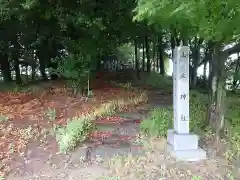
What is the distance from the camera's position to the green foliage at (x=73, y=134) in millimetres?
5225

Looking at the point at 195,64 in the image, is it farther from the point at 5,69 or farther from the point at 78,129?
the point at 78,129

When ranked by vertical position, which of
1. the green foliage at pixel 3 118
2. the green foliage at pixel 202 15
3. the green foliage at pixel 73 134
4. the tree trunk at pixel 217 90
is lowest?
the green foliage at pixel 73 134

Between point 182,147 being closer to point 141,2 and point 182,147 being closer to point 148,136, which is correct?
point 148,136

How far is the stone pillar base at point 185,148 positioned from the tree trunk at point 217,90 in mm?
733

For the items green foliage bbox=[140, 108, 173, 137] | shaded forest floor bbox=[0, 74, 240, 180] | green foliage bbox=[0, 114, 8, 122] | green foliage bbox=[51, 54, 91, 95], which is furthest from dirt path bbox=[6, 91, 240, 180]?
green foliage bbox=[51, 54, 91, 95]

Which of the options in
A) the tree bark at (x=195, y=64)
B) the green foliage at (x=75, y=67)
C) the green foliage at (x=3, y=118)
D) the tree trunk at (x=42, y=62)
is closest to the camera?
the green foliage at (x=3, y=118)

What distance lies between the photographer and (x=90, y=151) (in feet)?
17.2

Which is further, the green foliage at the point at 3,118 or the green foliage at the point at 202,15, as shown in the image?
the green foliage at the point at 3,118

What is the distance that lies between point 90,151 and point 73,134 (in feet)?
1.30

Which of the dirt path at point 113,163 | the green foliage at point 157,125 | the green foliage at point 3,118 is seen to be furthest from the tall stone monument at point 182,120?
the green foliage at point 3,118

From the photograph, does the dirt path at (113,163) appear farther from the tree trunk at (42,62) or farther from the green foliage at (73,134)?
the tree trunk at (42,62)

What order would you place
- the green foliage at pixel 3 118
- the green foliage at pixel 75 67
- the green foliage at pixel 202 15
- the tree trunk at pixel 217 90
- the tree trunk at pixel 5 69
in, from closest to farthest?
the green foliage at pixel 202 15 < the tree trunk at pixel 217 90 < the green foliage at pixel 3 118 < the green foliage at pixel 75 67 < the tree trunk at pixel 5 69

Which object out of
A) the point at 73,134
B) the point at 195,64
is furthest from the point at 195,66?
the point at 73,134

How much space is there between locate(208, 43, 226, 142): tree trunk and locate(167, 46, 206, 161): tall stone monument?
77 cm
